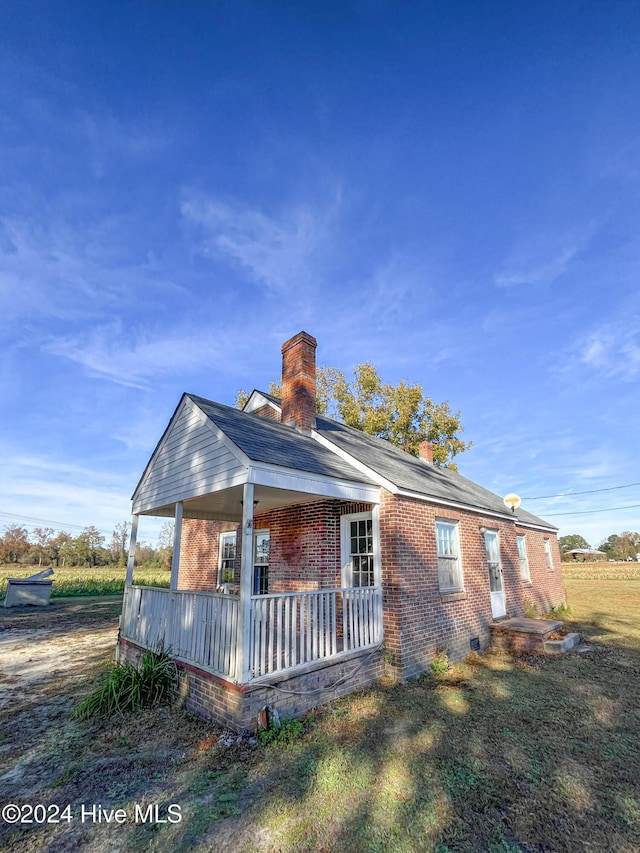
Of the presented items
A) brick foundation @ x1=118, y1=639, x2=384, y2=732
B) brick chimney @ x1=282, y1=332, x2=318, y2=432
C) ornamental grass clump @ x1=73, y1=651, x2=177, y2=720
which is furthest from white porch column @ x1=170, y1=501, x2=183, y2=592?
brick chimney @ x1=282, y1=332, x2=318, y2=432

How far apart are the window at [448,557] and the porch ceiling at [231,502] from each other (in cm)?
296

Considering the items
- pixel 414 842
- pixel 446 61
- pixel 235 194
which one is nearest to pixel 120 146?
pixel 235 194

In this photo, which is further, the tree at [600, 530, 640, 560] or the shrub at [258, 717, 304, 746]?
the tree at [600, 530, 640, 560]

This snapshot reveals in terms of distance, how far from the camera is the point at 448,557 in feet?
29.5

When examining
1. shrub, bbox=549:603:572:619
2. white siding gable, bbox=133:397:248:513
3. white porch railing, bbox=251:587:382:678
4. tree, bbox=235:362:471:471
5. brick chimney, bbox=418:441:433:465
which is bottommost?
shrub, bbox=549:603:572:619

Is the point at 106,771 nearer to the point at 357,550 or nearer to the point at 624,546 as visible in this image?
the point at 357,550

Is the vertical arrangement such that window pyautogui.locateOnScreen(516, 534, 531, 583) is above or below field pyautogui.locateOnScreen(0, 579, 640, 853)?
above

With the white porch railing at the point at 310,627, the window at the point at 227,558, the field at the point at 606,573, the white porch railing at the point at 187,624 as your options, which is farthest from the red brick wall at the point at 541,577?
the field at the point at 606,573

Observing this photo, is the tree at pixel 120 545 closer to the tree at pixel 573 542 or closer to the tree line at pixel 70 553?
the tree line at pixel 70 553

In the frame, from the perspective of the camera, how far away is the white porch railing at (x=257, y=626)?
5.21 meters

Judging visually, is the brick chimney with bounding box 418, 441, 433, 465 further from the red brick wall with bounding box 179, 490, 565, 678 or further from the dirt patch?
the dirt patch

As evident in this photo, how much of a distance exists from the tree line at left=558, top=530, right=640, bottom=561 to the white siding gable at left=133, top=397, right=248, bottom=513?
312ft

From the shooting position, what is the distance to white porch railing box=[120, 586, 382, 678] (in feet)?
17.1

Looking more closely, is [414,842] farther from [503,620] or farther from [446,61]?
[446,61]
